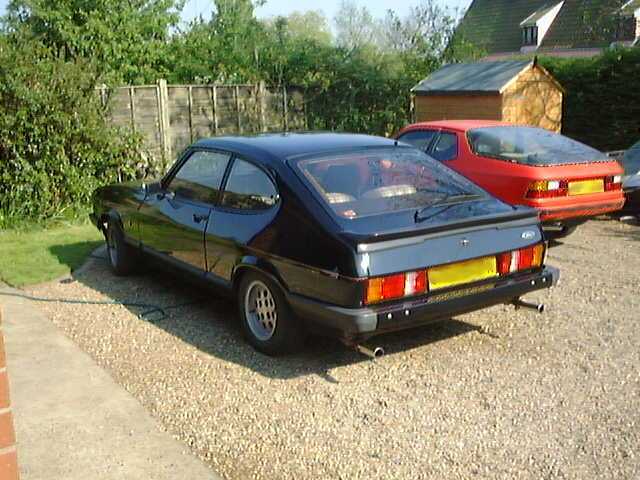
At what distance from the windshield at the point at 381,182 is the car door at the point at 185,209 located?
1030 mm

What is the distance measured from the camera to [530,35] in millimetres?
38125

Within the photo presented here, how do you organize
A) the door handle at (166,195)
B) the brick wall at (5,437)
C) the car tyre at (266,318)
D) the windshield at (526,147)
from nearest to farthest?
1. the brick wall at (5,437)
2. the car tyre at (266,318)
3. the door handle at (166,195)
4. the windshield at (526,147)

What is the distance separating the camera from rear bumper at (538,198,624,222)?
7.68 meters

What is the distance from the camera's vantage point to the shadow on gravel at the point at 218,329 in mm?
5121

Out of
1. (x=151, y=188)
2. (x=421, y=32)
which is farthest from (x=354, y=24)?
(x=151, y=188)

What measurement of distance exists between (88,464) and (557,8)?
38.5 metres

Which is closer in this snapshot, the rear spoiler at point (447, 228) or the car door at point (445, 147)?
the rear spoiler at point (447, 228)

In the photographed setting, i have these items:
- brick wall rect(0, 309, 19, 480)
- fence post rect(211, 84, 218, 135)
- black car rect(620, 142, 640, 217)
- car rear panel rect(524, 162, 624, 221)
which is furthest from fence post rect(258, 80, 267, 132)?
brick wall rect(0, 309, 19, 480)

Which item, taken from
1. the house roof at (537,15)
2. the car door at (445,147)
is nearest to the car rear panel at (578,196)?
the car door at (445,147)

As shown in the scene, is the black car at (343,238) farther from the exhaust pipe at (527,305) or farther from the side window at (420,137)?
the side window at (420,137)

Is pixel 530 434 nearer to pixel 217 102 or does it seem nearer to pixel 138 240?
pixel 138 240

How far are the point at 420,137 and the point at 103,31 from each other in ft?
28.3

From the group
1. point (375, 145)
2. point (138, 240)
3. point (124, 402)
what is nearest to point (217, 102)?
point (138, 240)

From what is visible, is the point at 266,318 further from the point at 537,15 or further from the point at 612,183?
the point at 537,15
